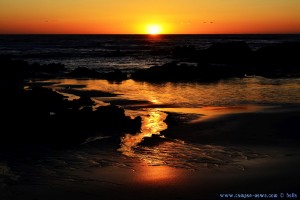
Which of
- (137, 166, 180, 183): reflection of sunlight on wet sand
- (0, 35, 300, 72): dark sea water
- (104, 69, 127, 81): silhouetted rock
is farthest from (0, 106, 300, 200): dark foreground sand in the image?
(0, 35, 300, 72): dark sea water

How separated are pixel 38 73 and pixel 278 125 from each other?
29.0 meters

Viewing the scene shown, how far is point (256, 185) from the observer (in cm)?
892

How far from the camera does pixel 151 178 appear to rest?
946 centimetres

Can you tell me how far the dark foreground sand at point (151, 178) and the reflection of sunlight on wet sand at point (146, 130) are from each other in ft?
2.56

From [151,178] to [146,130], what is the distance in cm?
560

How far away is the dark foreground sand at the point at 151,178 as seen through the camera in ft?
28.1

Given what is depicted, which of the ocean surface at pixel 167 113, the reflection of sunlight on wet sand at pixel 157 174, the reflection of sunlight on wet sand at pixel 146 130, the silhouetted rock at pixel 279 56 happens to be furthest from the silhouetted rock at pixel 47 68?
the reflection of sunlight on wet sand at pixel 157 174

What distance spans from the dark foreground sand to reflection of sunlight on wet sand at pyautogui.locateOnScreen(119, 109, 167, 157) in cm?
78

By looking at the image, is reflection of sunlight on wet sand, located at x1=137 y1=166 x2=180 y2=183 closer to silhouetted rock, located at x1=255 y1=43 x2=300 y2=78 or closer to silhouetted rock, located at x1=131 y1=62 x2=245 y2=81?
silhouetted rock, located at x1=131 y1=62 x2=245 y2=81

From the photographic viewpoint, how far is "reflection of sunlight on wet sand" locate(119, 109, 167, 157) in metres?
12.4

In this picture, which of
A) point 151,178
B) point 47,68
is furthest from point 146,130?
point 47,68

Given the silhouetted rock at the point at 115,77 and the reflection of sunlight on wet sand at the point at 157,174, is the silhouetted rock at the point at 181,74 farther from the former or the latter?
the reflection of sunlight on wet sand at the point at 157,174

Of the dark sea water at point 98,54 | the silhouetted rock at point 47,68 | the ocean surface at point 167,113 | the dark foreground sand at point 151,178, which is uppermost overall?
the dark foreground sand at point 151,178

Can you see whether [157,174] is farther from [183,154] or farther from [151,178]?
[183,154]
